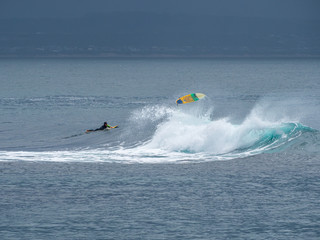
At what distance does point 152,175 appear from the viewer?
4453 cm

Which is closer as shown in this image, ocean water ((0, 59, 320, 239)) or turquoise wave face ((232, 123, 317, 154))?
ocean water ((0, 59, 320, 239))

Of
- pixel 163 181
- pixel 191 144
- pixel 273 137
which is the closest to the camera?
pixel 163 181

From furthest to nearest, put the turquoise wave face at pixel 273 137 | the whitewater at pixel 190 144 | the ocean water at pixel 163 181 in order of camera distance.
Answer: the turquoise wave face at pixel 273 137 → the whitewater at pixel 190 144 → the ocean water at pixel 163 181

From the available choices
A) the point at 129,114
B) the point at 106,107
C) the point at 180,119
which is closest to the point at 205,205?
the point at 180,119

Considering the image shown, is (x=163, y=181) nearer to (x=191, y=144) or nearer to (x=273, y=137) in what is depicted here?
(x=191, y=144)

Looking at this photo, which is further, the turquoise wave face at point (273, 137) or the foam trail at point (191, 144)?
the turquoise wave face at point (273, 137)

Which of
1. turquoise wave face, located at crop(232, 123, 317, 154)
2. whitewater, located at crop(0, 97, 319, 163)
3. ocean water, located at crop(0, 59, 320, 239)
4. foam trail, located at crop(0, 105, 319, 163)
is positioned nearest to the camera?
ocean water, located at crop(0, 59, 320, 239)

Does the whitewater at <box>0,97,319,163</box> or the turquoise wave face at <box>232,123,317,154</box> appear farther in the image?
the turquoise wave face at <box>232,123,317,154</box>

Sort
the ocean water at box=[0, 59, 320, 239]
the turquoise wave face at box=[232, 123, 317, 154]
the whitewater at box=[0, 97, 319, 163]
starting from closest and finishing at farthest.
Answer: the ocean water at box=[0, 59, 320, 239]
the whitewater at box=[0, 97, 319, 163]
the turquoise wave face at box=[232, 123, 317, 154]

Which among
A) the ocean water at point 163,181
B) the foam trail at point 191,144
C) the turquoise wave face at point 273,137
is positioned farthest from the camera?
the turquoise wave face at point 273,137

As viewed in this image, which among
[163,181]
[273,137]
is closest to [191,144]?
[273,137]

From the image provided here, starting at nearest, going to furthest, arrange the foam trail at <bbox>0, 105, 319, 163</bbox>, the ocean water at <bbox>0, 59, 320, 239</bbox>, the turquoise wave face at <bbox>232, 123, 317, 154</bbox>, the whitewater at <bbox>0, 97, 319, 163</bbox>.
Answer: the ocean water at <bbox>0, 59, 320, 239</bbox> < the foam trail at <bbox>0, 105, 319, 163</bbox> < the whitewater at <bbox>0, 97, 319, 163</bbox> < the turquoise wave face at <bbox>232, 123, 317, 154</bbox>

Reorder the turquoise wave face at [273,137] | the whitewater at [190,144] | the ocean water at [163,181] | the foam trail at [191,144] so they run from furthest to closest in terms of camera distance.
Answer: the turquoise wave face at [273,137]
the whitewater at [190,144]
the foam trail at [191,144]
the ocean water at [163,181]

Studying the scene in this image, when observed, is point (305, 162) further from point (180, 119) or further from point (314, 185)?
Answer: point (180, 119)
